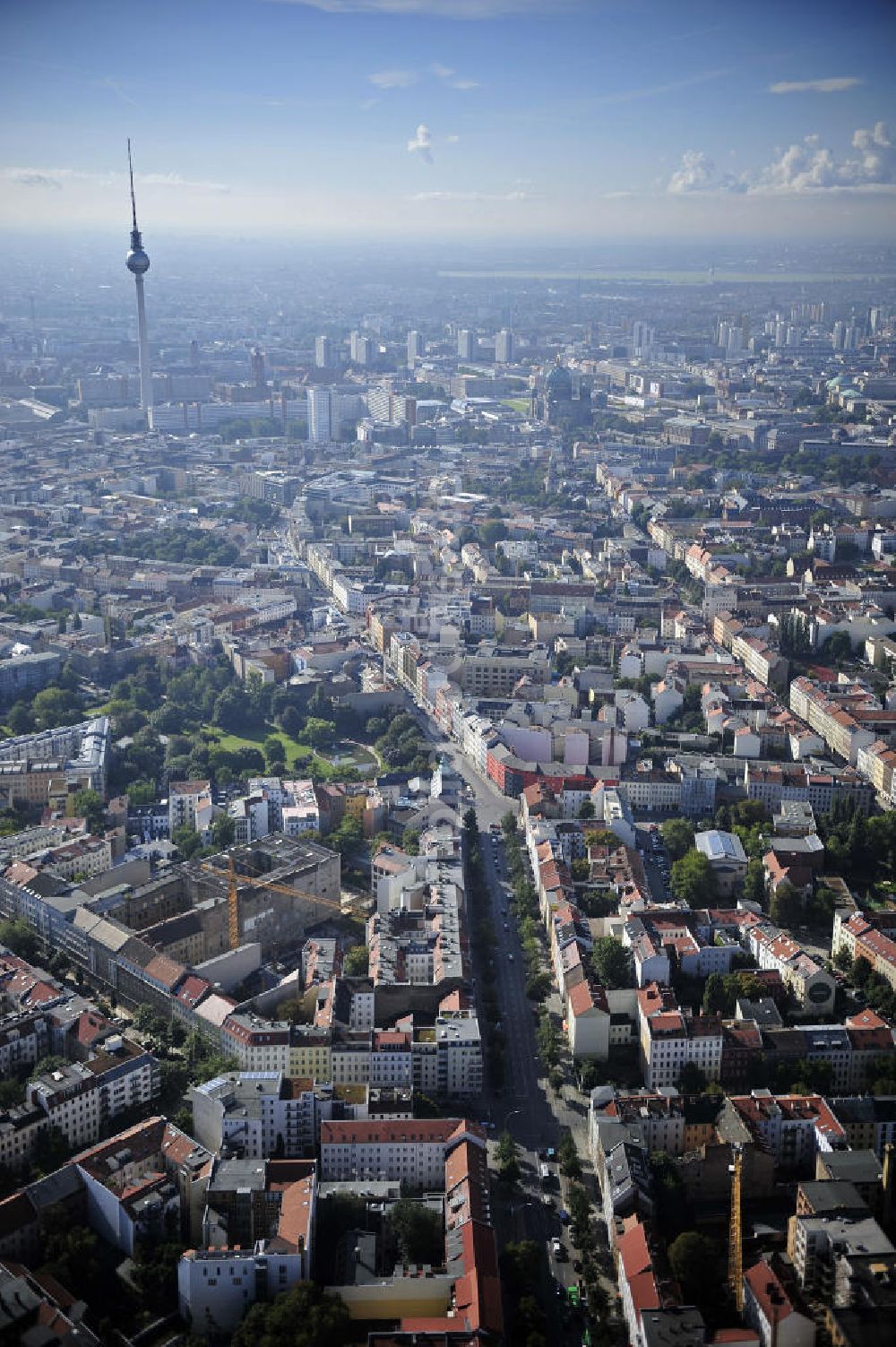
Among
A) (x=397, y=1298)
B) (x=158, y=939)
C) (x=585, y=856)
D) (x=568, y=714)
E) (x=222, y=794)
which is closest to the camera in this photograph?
(x=397, y=1298)

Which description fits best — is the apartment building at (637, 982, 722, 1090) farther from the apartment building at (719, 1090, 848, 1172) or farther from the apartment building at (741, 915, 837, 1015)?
the apartment building at (741, 915, 837, 1015)

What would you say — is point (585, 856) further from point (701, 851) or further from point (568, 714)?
point (568, 714)

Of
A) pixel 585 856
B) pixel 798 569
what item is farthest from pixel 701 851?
pixel 798 569

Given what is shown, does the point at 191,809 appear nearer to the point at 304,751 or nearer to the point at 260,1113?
the point at 304,751

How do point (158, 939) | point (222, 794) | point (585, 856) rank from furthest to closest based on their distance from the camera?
point (222, 794) → point (585, 856) → point (158, 939)

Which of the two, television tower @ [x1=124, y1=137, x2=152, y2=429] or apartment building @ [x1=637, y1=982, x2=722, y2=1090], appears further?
television tower @ [x1=124, y1=137, x2=152, y2=429]

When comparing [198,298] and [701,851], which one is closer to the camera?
[701,851]

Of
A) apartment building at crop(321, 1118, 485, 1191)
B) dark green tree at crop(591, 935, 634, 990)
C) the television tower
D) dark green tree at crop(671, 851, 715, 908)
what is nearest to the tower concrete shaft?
the television tower

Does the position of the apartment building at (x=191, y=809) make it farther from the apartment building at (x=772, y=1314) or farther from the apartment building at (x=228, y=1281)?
the apartment building at (x=772, y=1314)
